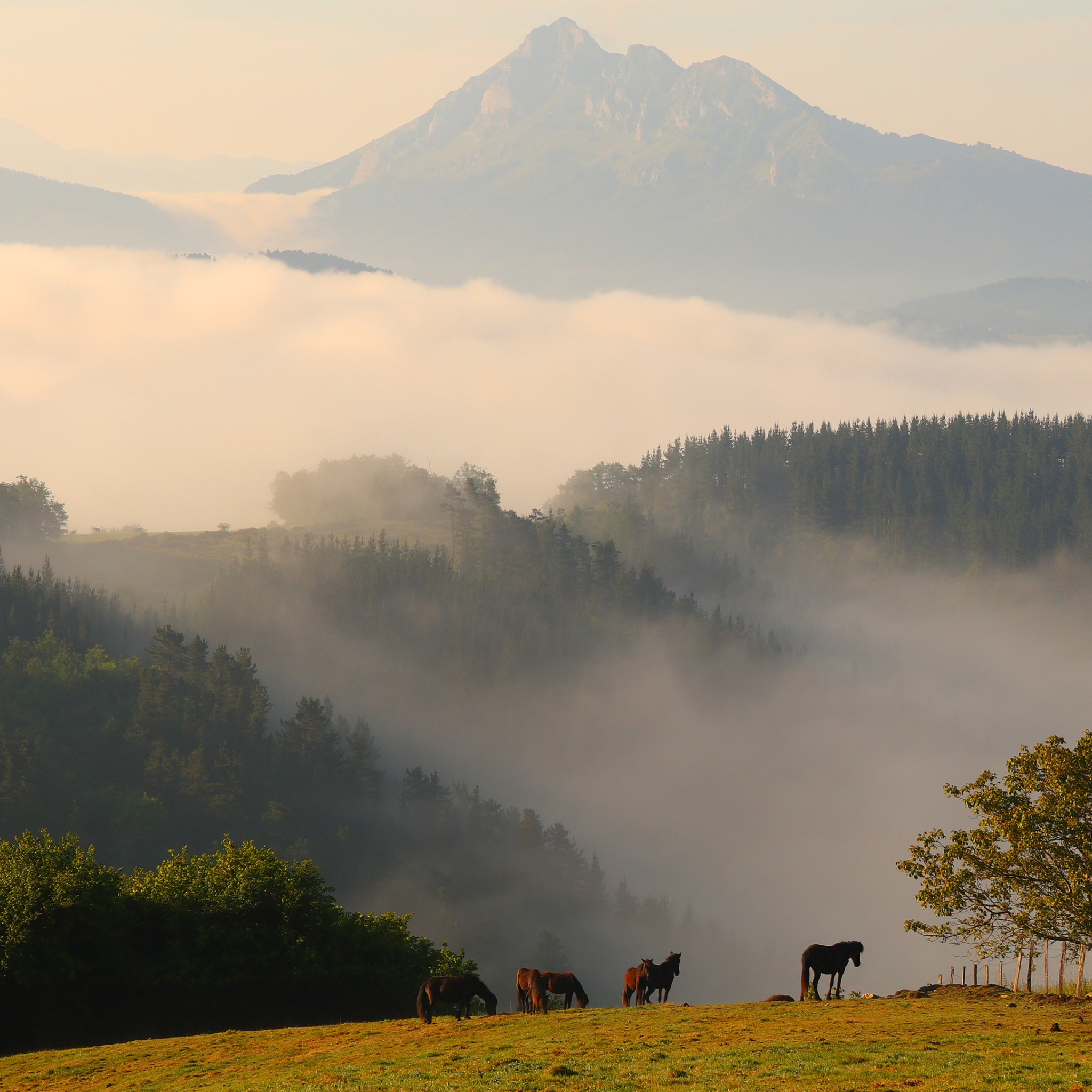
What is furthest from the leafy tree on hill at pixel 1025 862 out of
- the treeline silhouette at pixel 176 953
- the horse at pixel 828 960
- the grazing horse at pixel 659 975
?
the treeline silhouette at pixel 176 953

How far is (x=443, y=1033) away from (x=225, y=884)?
26.3 meters

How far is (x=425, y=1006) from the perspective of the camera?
129 feet

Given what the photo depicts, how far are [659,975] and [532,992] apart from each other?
5578mm

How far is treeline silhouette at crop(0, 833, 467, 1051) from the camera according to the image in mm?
51719

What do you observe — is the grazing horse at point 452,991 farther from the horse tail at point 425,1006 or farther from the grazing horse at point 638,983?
the grazing horse at point 638,983

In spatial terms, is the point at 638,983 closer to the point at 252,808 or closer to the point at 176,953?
the point at 176,953

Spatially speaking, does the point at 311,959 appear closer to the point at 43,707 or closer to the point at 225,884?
the point at 225,884

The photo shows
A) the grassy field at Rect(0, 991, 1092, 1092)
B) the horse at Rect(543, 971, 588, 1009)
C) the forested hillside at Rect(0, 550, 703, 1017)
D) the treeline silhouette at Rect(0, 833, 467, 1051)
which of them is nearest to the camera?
the grassy field at Rect(0, 991, 1092, 1092)

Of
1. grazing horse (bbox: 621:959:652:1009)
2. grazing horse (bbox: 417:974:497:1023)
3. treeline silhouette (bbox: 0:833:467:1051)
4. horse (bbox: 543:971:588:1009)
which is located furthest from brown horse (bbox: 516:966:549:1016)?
treeline silhouette (bbox: 0:833:467:1051)

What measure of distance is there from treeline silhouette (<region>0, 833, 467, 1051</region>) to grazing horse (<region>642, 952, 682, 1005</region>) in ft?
64.8

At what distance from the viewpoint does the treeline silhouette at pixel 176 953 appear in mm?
51719

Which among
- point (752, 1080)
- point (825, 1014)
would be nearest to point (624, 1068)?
point (752, 1080)

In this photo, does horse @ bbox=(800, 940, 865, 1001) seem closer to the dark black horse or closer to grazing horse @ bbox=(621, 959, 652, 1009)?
the dark black horse

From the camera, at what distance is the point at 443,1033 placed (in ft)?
119
